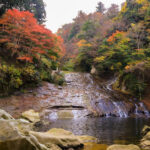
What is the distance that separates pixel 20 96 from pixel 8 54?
4828 mm

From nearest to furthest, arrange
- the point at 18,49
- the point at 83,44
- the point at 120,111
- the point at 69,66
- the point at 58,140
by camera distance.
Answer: the point at 58,140 < the point at 120,111 < the point at 18,49 < the point at 83,44 < the point at 69,66

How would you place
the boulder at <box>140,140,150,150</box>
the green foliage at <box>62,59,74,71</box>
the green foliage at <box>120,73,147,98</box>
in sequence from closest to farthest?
the boulder at <box>140,140,150,150</box> → the green foliage at <box>120,73,147,98</box> → the green foliage at <box>62,59,74,71</box>

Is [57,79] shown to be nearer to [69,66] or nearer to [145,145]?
[69,66]

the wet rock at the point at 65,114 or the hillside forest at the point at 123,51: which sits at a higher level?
the hillside forest at the point at 123,51

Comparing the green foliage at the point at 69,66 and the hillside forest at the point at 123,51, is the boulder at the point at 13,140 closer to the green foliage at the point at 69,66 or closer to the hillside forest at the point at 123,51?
the hillside forest at the point at 123,51

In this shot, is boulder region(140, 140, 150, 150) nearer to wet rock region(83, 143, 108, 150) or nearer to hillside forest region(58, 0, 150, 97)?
wet rock region(83, 143, 108, 150)

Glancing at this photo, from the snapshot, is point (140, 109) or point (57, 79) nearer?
point (140, 109)

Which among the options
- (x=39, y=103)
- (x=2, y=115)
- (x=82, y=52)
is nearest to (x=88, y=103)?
(x=39, y=103)

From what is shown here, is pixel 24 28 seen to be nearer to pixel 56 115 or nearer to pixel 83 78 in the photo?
pixel 56 115

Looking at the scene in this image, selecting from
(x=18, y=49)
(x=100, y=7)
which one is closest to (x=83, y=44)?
(x=18, y=49)

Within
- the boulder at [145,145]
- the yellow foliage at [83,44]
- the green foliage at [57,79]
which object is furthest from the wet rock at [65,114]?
the yellow foliage at [83,44]

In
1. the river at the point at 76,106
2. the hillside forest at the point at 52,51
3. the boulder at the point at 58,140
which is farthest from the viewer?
the hillside forest at the point at 52,51

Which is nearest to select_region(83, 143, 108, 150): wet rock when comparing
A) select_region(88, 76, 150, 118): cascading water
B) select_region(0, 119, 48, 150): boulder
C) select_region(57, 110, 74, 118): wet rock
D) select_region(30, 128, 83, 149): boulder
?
select_region(30, 128, 83, 149): boulder

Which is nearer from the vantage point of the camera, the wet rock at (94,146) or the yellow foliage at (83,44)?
the wet rock at (94,146)
